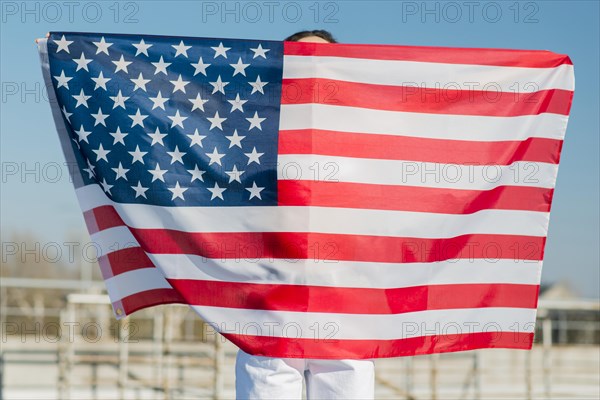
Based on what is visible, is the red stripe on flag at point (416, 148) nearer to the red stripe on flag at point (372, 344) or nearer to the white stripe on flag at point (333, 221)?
the white stripe on flag at point (333, 221)

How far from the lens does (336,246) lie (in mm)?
2387

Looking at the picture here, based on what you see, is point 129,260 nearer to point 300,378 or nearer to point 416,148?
point 300,378

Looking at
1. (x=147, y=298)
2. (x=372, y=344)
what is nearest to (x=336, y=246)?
(x=372, y=344)

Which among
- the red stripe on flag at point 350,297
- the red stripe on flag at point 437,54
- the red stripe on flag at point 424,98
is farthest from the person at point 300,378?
the red stripe on flag at point 437,54

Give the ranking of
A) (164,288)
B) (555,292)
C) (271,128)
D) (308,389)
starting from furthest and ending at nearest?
(555,292)
(164,288)
(271,128)
(308,389)

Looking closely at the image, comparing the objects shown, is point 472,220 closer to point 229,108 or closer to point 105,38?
point 229,108

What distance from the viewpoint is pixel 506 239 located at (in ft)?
8.38

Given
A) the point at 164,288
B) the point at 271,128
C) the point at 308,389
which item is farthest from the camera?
the point at 164,288

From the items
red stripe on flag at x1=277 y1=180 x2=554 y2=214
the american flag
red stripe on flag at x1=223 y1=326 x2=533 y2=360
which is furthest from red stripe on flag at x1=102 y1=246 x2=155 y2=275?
red stripe on flag at x1=277 y1=180 x2=554 y2=214

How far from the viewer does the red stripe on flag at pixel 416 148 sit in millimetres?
2439

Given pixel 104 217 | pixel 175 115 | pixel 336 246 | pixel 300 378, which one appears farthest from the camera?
pixel 104 217

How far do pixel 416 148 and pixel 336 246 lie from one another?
1.38ft

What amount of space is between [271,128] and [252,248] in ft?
1.23

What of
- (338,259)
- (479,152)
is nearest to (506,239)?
(479,152)
